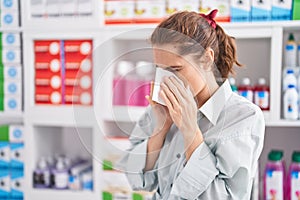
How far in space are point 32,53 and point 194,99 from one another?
124 centimetres

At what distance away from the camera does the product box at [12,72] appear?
6.77 ft

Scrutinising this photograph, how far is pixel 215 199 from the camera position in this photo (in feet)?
3.39

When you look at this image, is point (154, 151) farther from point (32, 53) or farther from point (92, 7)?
point (32, 53)

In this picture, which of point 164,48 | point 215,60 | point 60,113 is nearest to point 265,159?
point 60,113

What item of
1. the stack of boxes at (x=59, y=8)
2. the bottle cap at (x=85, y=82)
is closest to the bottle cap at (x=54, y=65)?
the stack of boxes at (x=59, y=8)

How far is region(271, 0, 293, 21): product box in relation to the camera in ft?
5.77

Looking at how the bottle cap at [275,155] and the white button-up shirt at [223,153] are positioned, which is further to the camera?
the bottle cap at [275,155]

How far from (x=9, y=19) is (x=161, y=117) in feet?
4.11

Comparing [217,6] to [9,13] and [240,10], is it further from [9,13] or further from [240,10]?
[9,13]

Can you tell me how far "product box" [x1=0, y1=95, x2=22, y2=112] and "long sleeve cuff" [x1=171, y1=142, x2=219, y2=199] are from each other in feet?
4.12

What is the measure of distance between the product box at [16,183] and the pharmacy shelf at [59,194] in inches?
2.5

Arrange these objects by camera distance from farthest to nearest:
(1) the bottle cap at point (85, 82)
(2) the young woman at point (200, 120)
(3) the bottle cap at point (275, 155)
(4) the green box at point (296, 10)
A: 1. (3) the bottle cap at point (275, 155)
2. (4) the green box at point (296, 10)
3. (1) the bottle cap at point (85, 82)
4. (2) the young woman at point (200, 120)

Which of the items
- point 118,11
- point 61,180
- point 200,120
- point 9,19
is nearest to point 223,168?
point 200,120

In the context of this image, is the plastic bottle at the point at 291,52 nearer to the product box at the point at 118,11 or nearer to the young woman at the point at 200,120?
the product box at the point at 118,11
